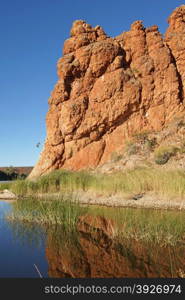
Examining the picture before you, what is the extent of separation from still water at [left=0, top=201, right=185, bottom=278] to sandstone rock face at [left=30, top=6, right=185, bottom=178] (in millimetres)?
28642

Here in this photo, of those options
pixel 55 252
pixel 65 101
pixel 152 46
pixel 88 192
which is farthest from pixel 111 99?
pixel 55 252

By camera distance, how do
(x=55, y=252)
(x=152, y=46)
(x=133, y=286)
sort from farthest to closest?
1. (x=152, y=46)
2. (x=55, y=252)
3. (x=133, y=286)

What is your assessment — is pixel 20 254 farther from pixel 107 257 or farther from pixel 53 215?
pixel 53 215

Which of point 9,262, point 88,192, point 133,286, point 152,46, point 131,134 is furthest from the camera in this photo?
point 152,46

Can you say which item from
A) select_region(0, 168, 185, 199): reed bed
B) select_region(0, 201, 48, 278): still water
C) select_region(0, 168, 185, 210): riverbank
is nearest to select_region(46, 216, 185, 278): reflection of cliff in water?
select_region(0, 201, 48, 278): still water

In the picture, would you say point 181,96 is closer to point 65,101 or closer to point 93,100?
point 93,100

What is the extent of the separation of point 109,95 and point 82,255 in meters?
33.1

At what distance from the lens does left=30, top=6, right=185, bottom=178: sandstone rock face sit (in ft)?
131

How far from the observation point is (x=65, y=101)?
A: 4228 cm

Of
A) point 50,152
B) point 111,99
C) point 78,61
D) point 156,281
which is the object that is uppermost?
point 78,61

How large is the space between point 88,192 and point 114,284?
50.5ft

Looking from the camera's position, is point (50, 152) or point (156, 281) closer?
point (156, 281)

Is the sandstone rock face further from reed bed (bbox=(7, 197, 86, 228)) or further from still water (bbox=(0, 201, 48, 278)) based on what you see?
still water (bbox=(0, 201, 48, 278))

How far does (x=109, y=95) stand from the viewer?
4031 cm
